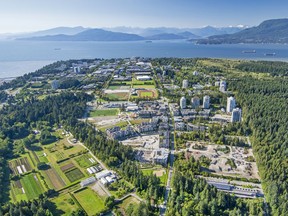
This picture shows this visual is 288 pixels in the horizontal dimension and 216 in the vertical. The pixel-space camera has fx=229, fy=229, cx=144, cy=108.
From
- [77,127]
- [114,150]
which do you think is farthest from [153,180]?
[77,127]

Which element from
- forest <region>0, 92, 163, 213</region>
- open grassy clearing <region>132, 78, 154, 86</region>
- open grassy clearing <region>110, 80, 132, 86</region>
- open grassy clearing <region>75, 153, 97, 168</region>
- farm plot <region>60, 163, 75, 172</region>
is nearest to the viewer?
forest <region>0, 92, 163, 213</region>

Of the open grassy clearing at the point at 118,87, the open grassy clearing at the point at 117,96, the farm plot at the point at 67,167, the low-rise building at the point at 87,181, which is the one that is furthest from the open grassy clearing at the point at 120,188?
A: the open grassy clearing at the point at 118,87

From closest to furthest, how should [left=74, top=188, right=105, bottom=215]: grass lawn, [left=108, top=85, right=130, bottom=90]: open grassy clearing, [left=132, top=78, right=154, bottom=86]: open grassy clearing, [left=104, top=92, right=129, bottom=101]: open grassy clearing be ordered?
[left=74, top=188, right=105, bottom=215]: grass lawn, [left=104, top=92, right=129, bottom=101]: open grassy clearing, [left=108, top=85, right=130, bottom=90]: open grassy clearing, [left=132, top=78, right=154, bottom=86]: open grassy clearing

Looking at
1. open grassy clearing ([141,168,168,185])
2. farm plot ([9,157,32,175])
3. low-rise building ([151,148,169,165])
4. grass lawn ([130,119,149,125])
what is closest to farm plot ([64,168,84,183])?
farm plot ([9,157,32,175])

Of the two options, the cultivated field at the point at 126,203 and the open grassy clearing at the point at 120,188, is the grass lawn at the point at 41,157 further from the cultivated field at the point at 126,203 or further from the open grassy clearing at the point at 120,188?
the cultivated field at the point at 126,203

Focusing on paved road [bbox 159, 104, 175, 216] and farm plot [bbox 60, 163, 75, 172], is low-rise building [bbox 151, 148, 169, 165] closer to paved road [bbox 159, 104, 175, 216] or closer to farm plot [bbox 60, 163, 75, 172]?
paved road [bbox 159, 104, 175, 216]

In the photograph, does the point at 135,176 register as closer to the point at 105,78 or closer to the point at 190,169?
the point at 190,169
